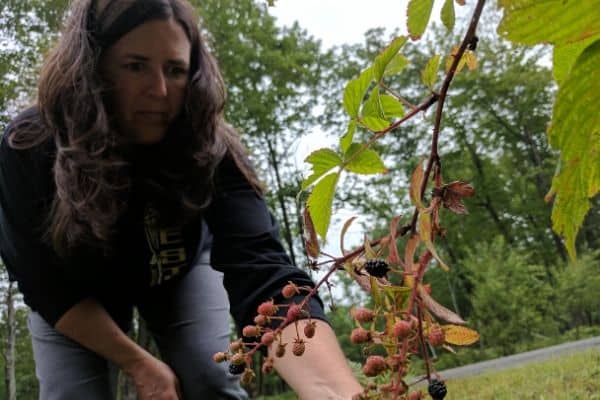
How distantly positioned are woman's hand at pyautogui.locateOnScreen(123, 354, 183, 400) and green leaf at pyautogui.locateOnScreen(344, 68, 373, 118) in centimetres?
125

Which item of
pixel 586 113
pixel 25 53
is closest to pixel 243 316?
pixel 586 113

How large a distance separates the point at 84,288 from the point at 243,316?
1.52 ft

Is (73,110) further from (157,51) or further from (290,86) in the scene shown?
(290,86)

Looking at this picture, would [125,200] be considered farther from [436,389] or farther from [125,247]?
[436,389]

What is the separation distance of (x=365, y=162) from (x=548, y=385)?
2.77m

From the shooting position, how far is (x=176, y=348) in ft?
5.16

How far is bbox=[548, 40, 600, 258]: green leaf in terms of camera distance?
0.25 metres

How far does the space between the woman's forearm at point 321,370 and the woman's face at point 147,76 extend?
0.69 m

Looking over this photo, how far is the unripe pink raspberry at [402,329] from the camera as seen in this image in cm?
29

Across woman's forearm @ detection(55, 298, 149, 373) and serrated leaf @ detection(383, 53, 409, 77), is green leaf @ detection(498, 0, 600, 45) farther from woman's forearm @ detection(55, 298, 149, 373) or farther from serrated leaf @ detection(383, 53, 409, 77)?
woman's forearm @ detection(55, 298, 149, 373)

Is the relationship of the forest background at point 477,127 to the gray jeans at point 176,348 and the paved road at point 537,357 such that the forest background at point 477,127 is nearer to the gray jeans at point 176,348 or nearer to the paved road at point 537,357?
the paved road at point 537,357

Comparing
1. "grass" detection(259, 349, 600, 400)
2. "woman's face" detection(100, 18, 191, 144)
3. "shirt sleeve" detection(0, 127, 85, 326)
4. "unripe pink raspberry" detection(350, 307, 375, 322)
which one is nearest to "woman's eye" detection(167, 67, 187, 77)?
"woman's face" detection(100, 18, 191, 144)

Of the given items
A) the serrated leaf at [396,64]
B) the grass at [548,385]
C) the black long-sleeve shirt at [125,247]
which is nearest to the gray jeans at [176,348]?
the black long-sleeve shirt at [125,247]

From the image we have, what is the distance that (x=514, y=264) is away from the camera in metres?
9.06
